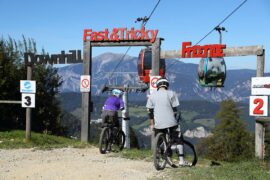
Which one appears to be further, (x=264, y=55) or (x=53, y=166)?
(x=264, y=55)

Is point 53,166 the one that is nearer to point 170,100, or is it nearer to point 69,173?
point 69,173

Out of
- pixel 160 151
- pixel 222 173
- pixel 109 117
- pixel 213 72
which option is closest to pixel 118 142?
pixel 109 117

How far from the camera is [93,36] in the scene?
16.8m

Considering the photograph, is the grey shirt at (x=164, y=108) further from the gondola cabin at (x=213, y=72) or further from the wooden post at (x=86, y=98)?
the gondola cabin at (x=213, y=72)

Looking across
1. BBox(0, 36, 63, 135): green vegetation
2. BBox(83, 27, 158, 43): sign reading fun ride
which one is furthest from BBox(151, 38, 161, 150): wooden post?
BBox(0, 36, 63, 135): green vegetation

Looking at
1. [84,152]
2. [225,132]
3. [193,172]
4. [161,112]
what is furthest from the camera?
[225,132]

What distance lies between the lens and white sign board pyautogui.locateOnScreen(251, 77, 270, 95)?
39.4ft

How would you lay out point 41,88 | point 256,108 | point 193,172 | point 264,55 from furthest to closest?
1. point 41,88
2. point 264,55
3. point 256,108
4. point 193,172

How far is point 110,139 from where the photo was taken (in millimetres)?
14117

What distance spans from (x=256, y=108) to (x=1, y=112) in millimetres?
14246

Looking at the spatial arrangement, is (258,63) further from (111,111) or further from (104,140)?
(104,140)

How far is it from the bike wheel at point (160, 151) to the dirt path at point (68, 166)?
7.5 inches

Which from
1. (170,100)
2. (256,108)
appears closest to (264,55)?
(256,108)

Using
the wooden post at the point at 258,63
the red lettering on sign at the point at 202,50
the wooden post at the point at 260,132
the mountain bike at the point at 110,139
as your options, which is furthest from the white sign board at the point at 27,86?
the wooden post at the point at 260,132
